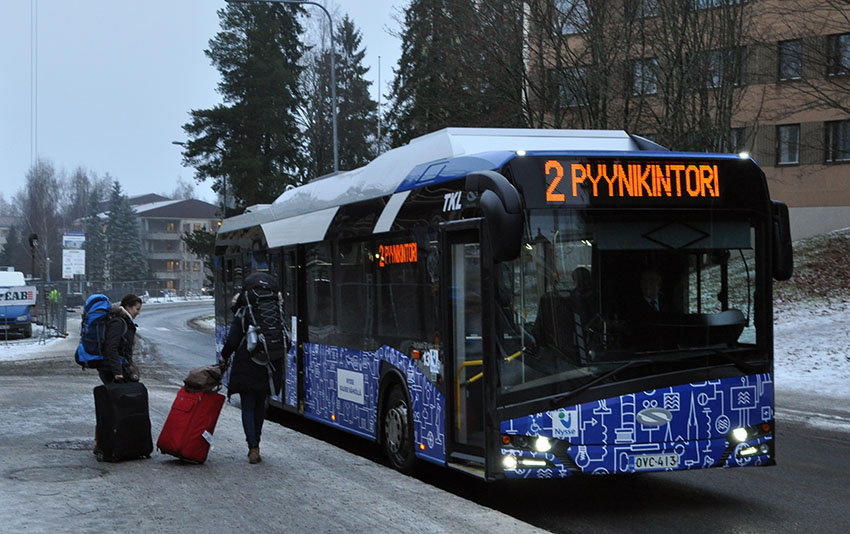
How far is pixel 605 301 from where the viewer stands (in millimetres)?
8000

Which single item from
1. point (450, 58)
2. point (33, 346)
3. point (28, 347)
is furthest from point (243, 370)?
point (33, 346)

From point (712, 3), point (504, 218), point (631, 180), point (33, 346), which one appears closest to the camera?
point (504, 218)

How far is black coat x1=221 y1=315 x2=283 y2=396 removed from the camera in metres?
9.64

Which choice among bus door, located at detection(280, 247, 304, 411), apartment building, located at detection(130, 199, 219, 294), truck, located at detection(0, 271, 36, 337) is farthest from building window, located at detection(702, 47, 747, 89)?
apartment building, located at detection(130, 199, 219, 294)

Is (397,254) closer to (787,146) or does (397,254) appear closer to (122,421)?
(122,421)

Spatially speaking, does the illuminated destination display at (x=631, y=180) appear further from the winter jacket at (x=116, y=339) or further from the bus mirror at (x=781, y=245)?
the winter jacket at (x=116, y=339)

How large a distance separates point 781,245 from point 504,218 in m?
2.52

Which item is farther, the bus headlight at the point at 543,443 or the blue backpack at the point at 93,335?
the blue backpack at the point at 93,335

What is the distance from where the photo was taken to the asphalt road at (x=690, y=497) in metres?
8.02

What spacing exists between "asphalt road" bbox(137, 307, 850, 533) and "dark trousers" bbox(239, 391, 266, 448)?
4.98 ft

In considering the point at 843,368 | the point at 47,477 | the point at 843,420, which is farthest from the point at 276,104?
the point at 47,477

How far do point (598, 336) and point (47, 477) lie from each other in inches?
182

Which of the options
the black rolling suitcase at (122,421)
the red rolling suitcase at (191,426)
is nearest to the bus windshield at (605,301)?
the red rolling suitcase at (191,426)

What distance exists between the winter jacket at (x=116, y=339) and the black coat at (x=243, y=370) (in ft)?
3.10
